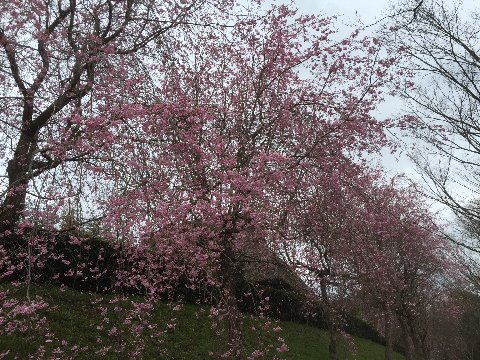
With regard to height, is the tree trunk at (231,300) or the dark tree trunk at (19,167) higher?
the dark tree trunk at (19,167)

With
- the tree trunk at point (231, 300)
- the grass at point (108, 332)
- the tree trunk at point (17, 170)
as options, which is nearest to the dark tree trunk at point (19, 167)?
the tree trunk at point (17, 170)

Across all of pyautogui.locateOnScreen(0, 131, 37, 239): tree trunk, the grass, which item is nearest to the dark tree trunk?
pyautogui.locateOnScreen(0, 131, 37, 239): tree trunk

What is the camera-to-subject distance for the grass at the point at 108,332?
7367 millimetres

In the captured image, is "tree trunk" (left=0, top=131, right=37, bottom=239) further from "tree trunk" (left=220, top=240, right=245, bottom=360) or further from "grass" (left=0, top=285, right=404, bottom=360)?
"tree trunk" (left=220, top=240, right=245, bottom=360)

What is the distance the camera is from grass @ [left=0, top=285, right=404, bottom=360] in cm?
737

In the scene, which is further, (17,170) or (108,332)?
(108,332)

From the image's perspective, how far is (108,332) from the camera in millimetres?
8734

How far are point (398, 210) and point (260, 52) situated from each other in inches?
387

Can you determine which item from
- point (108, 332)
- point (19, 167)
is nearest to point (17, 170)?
point (19, 167)

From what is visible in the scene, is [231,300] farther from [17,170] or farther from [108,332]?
[17,170]

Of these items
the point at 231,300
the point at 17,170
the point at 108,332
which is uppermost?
the point at 17,170

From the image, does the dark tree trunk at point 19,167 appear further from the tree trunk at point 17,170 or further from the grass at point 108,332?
the grass at point 108,332

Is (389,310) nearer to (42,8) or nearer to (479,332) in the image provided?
(479,332)

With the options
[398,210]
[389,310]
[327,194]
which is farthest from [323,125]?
[389,310]
